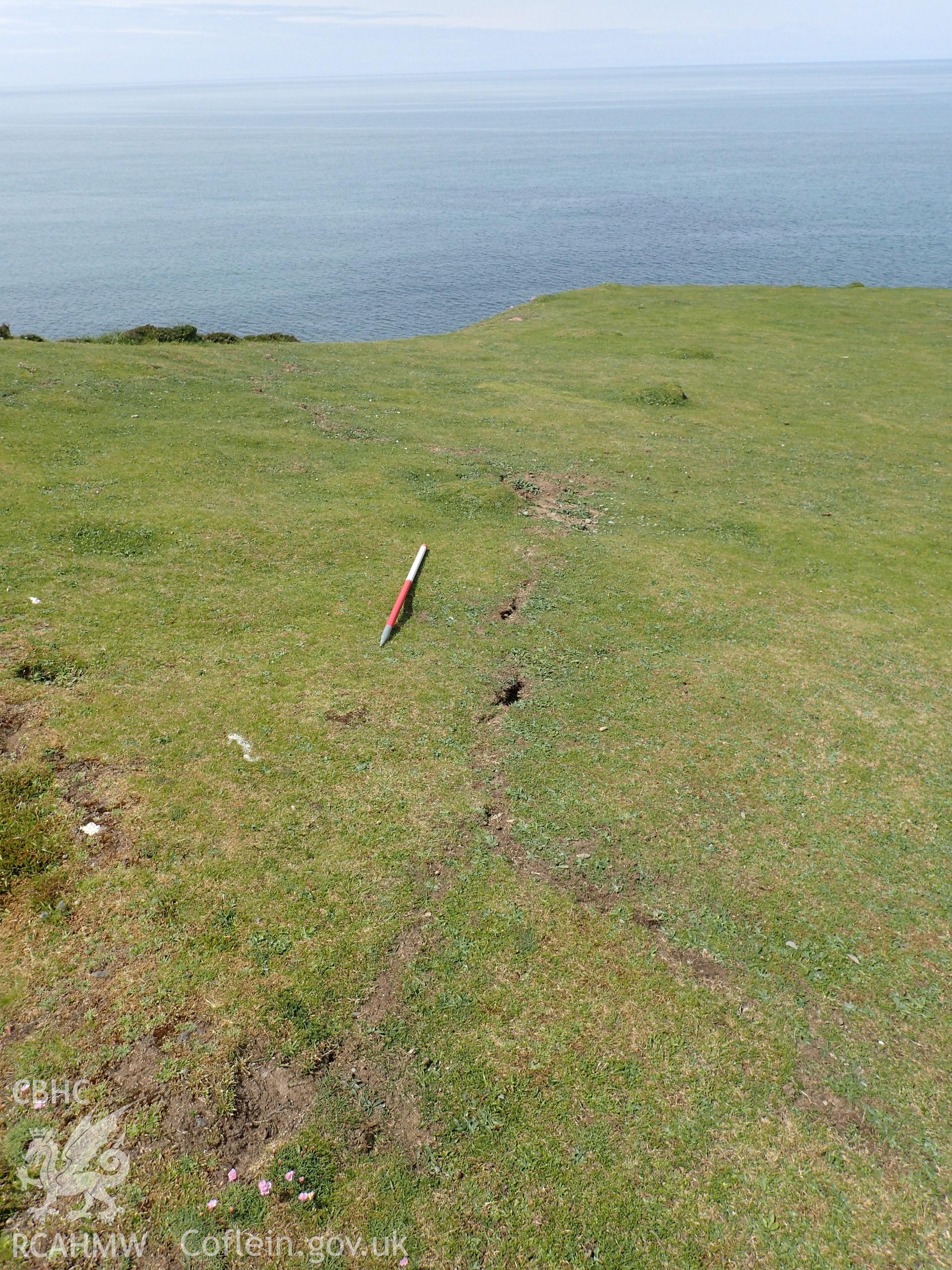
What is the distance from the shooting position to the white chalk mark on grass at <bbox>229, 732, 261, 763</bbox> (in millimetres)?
13641

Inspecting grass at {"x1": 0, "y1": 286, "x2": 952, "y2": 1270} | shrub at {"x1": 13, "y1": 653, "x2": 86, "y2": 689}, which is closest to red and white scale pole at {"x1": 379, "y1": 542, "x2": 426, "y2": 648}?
grass at {"x1": 0, "y1": 286, "x2": 952, "y2": 1270}

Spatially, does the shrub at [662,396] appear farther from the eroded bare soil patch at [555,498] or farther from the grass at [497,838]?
the eroded bare soil patch at [555,498]

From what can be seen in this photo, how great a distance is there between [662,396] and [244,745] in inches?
1128

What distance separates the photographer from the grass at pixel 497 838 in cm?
849

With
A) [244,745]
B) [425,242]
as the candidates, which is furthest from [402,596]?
[425,242]

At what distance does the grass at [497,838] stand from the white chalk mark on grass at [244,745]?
0.43 feet

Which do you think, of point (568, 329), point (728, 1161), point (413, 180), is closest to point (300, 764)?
point (728, 1161)

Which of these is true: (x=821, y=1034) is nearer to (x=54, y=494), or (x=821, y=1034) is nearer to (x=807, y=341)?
(x=54, y=494)

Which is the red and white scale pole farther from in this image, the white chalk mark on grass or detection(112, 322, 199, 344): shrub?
detection(112, 322, 199, 344): shrub

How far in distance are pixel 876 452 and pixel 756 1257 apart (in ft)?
100

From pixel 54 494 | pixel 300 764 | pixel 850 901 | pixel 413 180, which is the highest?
pixel 413 180

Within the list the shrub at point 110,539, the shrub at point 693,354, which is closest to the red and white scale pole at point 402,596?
the shrub at point 110,539

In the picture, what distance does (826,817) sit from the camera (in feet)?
45.2

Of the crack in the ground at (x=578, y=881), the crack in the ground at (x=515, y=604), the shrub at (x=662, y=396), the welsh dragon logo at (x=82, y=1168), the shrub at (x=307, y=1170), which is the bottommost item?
the crack in the ground at (x=578, y=881)
